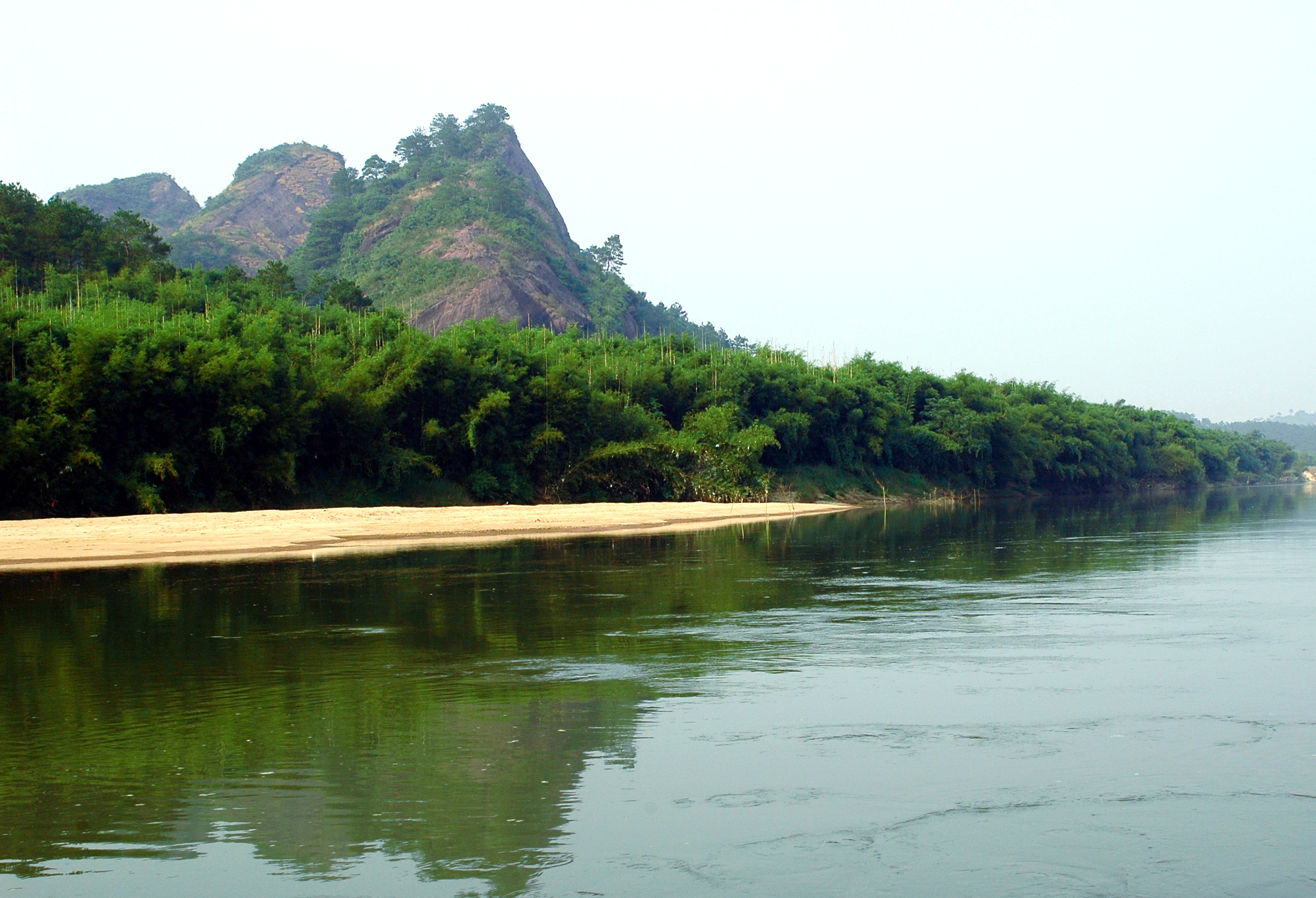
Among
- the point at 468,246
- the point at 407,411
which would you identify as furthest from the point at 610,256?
the point at 407,411

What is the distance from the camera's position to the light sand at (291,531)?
23.7 m

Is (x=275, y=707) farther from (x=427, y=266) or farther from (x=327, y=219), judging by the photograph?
(x=327, y=219)

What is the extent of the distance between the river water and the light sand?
6.51 m

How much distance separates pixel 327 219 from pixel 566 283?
34070mm

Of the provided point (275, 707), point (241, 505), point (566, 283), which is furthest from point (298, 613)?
point (566, 283)

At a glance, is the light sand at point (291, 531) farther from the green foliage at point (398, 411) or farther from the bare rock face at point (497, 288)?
the bare rock face at point (497, 288)

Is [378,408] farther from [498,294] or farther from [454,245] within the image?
[454,245]

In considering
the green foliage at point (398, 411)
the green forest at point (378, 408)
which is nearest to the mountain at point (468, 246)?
the green forest at point (378, 408)

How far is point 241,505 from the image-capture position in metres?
35.9

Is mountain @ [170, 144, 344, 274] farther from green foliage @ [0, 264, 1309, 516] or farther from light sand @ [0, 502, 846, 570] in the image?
light sand @ [0, 502, 846, 570]

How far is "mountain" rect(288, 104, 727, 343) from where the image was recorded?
378ft

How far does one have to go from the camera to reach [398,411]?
1655 inches

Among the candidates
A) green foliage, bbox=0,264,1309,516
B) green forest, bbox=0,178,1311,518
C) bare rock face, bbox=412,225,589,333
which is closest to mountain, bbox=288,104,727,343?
bare rock face, bbox=412,225,589,333

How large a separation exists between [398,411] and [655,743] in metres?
35.3
